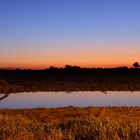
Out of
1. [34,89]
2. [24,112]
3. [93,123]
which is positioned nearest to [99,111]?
[24,112]

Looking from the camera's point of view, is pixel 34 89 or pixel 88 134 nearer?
pixel 88 134

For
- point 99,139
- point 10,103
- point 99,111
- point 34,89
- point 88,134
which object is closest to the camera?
point 99,139

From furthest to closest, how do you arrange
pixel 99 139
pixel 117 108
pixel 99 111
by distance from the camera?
pixel 117 108 < pixel 99 111 < pixel 99 139

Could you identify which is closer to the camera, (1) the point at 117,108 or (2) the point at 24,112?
(2) the point at 24,112

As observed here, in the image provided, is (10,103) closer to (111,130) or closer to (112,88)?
(112,88)

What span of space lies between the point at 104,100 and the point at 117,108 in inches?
247

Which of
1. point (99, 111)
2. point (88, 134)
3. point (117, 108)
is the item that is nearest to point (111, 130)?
point (88, 134)

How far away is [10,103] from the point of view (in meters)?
29.9

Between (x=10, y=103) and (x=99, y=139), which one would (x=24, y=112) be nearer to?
(x=10, y=103)

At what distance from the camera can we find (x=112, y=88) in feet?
141

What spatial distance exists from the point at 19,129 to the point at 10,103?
1810cm

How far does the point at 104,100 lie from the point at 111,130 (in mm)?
20153

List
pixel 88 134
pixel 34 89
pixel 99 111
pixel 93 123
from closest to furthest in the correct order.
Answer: pixel 88 134 < pixel 93 123 < pixel 99 111 < pixel 34 89

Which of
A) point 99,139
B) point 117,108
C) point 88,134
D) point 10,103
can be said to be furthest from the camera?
point 10,103
